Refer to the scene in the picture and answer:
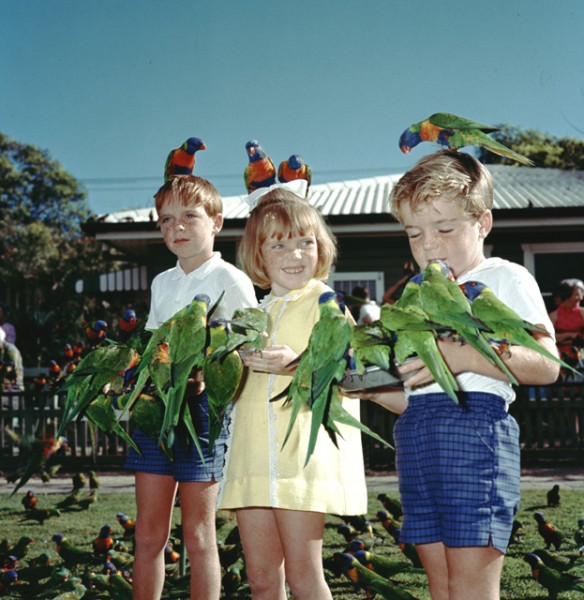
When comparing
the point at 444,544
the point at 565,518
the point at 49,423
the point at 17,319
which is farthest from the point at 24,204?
the point at 444,544

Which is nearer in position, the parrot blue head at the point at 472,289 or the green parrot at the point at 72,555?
the parrot blue head at the point at 472,289

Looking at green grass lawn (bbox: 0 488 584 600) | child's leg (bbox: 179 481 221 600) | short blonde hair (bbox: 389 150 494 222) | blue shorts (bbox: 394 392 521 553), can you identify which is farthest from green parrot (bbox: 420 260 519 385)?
green grass lawn (bbox: 0 488 584 600)

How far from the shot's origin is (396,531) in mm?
4105

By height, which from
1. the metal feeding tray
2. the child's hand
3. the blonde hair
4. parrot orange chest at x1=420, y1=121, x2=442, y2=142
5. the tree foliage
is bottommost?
the metal feeding tray

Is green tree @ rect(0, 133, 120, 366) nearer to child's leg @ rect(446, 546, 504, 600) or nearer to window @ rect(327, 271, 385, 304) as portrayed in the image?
window @ rect(327, 271, 385, 304)

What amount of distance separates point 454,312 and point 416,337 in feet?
0.35

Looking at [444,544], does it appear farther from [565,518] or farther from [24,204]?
[24,204]

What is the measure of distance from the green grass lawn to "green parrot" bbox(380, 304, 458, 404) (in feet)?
5.26

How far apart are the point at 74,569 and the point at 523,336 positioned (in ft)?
10.3

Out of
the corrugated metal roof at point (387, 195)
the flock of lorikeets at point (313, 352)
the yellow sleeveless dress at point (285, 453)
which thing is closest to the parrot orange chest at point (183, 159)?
the yellow sleeveless dress at point (285, 453)

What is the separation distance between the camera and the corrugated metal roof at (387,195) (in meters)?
12.3

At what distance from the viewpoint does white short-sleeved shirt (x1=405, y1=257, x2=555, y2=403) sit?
1825 millimetres

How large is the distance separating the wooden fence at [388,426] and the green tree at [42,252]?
644 cm

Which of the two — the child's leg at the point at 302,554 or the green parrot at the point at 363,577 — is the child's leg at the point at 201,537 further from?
the green parrot at the point at 363,577
